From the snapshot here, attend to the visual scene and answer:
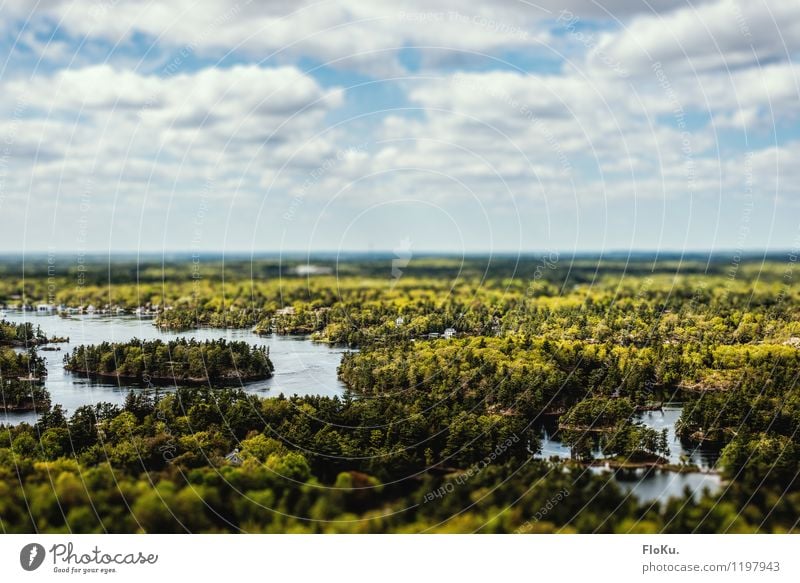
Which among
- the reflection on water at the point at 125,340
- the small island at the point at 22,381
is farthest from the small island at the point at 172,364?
the small island at the point at 22,381

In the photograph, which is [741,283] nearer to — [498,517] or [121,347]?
[121,347]

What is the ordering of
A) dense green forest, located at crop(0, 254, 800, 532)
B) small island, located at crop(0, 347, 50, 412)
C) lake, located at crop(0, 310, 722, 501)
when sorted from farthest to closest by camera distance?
small island, located at crop(0, 347, 50, 412) < lake, located at crop(0, 310, 722, 501) < dense green forest, located at crop(0, 254, 800, 532)

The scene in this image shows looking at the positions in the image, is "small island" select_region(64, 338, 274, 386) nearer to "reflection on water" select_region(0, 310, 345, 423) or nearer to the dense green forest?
the dense green forest

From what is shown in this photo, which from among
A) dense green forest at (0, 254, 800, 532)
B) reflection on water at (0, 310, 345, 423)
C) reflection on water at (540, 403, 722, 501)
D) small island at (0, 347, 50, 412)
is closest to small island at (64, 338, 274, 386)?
dense green forest at (0, 254, 800, 532)

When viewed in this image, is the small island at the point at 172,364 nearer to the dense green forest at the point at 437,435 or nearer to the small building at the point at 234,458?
the dense green forest at the point at 437,435

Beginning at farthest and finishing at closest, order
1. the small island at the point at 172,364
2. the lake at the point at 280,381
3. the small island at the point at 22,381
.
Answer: the small island at the point at 172,364
the small island at the point at 22,381
the lake at the point at 280,381

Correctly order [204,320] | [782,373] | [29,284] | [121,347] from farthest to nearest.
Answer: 1. [29,284]
2. [204,320]
3. [121,347]
4. [782,373]
